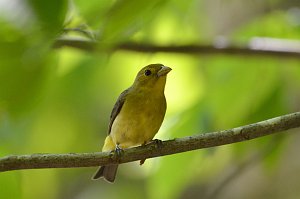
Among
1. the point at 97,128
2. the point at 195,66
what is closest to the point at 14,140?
the point at 195,66

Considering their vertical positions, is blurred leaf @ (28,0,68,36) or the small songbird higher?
the small songbird

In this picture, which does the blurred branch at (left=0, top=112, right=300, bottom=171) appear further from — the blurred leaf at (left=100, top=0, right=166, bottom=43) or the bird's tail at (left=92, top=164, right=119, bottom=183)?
the bird's tail at (left=92, top=164, right=119, bottom=183)

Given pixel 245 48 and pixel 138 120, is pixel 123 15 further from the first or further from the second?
pixel 138 120

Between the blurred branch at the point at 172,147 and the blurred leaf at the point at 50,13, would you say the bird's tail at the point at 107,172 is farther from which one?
the blurred leaf at the point at 50,13

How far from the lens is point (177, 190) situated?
8.13ft

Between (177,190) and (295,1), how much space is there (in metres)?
2.46

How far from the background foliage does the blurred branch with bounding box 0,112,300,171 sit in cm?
6

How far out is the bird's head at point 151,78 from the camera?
10.8 ft

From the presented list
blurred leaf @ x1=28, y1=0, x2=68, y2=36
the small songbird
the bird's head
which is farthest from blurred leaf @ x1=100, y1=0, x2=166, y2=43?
the bird's head

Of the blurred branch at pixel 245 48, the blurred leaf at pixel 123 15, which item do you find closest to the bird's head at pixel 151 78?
the blurred branch at pixel 245 48

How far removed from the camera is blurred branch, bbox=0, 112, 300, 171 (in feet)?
5.24

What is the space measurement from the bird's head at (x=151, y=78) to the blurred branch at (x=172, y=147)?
1.34 m

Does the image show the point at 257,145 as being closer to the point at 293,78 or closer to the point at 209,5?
the point at 293,78

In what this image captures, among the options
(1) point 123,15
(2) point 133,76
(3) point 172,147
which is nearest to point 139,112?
(2) point 133,76
